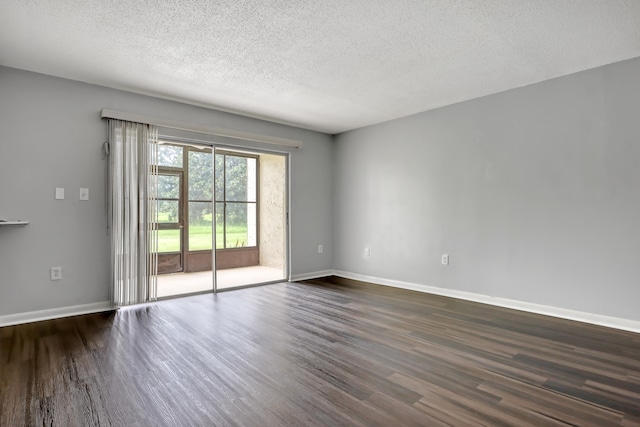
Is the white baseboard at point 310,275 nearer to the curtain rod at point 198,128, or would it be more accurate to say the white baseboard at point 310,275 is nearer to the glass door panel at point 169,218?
the glass door panel at point 169,218

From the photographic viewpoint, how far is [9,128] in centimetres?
325

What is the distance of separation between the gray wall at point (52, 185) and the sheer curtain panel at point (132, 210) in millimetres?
124

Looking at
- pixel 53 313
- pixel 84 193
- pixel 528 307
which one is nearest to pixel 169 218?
pixel 84 193

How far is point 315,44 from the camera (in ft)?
9.21

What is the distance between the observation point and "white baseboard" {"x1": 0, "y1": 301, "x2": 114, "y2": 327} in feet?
10.6

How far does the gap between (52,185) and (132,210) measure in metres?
0.76

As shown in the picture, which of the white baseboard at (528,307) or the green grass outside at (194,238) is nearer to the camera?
the white baseboard at (528,307)

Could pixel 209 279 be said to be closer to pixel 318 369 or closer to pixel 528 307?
pixel 318 369

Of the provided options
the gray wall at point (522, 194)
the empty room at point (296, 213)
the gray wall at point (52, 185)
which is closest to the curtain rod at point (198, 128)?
the empty room at point (296, 213)

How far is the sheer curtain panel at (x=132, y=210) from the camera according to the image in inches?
147

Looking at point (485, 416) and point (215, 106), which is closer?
point (485, 416)

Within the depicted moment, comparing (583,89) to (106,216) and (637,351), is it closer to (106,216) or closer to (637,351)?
(637,351)

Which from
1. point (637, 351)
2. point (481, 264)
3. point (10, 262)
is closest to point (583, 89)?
point (481, 264)

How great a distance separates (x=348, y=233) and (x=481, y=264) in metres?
2.26
